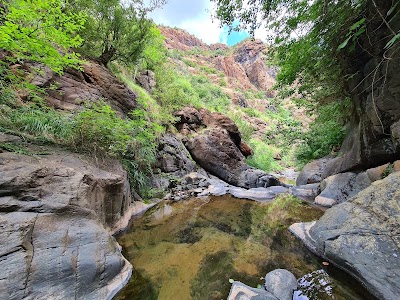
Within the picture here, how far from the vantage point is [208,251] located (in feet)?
13.2

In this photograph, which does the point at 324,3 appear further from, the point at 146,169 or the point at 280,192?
the point at 280,192

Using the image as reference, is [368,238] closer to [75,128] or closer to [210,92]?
[75,128]

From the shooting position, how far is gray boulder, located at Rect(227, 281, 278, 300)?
2.57 m

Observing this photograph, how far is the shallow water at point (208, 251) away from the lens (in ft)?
9.78

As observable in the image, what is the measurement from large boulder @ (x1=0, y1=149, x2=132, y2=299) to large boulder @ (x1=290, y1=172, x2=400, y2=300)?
3282 millimetres

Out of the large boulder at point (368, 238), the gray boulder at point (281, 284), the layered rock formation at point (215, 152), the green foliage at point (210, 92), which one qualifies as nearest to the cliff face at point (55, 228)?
the gray boulder at point (281, 284)

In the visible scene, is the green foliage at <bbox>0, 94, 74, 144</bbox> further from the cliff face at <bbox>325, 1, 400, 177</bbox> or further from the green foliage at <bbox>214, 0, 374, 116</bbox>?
the cliff face at <bbox>325, 1, 400, 177</bbox>

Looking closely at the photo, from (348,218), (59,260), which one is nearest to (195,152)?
(348,218)

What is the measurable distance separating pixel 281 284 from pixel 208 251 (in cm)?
152

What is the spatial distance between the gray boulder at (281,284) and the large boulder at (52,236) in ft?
6.70

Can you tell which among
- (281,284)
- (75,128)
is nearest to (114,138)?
(75,128)

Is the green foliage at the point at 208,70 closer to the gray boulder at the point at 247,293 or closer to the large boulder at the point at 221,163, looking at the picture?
the large boulder at the point at 221,163

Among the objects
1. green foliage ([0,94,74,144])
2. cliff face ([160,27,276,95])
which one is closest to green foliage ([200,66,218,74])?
cliff face ([160,27,276,95])

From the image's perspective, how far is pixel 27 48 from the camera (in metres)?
3.53
